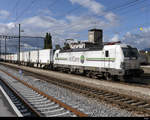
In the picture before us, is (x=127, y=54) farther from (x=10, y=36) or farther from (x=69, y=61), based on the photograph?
(x=10, y=36)

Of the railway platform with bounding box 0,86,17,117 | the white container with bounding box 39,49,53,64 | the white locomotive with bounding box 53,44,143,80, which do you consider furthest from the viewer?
the white container with bounding box 39,49,53,64

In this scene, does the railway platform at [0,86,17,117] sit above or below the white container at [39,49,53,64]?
below

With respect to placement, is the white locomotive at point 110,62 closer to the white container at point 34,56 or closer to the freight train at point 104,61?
the freight train at point 104,61

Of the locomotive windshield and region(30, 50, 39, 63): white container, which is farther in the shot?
region(30, 50, 39, 63): white container

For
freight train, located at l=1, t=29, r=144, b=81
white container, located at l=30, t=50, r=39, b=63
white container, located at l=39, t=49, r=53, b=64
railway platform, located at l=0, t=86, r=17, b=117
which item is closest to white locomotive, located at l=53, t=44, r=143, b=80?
freight train, located at l=1, t=29, r=144, b=81

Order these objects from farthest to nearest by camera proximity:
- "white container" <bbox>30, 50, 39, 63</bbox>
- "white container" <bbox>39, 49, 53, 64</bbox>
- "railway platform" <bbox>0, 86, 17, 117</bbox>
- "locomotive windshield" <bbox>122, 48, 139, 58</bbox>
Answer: "white container" <bbox>30, 50, 39, 63</bbox>
"white container" <bbox>39, 49, 53, 64</bbox>
"locomotive windshield" <bbox>122, 48, 139, 58</bbox>
"railway platform" <bbox>0, 86, 17, 117</bbox>

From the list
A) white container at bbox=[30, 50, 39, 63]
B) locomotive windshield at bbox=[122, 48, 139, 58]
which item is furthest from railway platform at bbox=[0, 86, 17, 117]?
white container at bbox=[30, 50, 39, 63]

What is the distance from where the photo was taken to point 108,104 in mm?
8445

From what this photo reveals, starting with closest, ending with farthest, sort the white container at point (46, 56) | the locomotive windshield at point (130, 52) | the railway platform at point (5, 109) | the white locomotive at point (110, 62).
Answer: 1. the railway platform at point (5, 109)
2. the white locomotive at point (110, 62)
3. the locomotive windshield at point (130, 52)
4. the white container at point (46, 56)

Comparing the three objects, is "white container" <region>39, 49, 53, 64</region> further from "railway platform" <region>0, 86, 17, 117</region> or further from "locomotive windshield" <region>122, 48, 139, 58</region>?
"railway platform" <region>0, 86, 17, 117</region>

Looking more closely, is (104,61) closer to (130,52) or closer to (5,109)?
(130,52)

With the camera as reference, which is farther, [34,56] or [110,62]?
[34,56]

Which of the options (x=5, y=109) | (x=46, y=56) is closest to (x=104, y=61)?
(x=5, y=109)

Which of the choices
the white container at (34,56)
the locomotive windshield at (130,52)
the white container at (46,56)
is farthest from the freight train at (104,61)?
the white container at (34,56)
